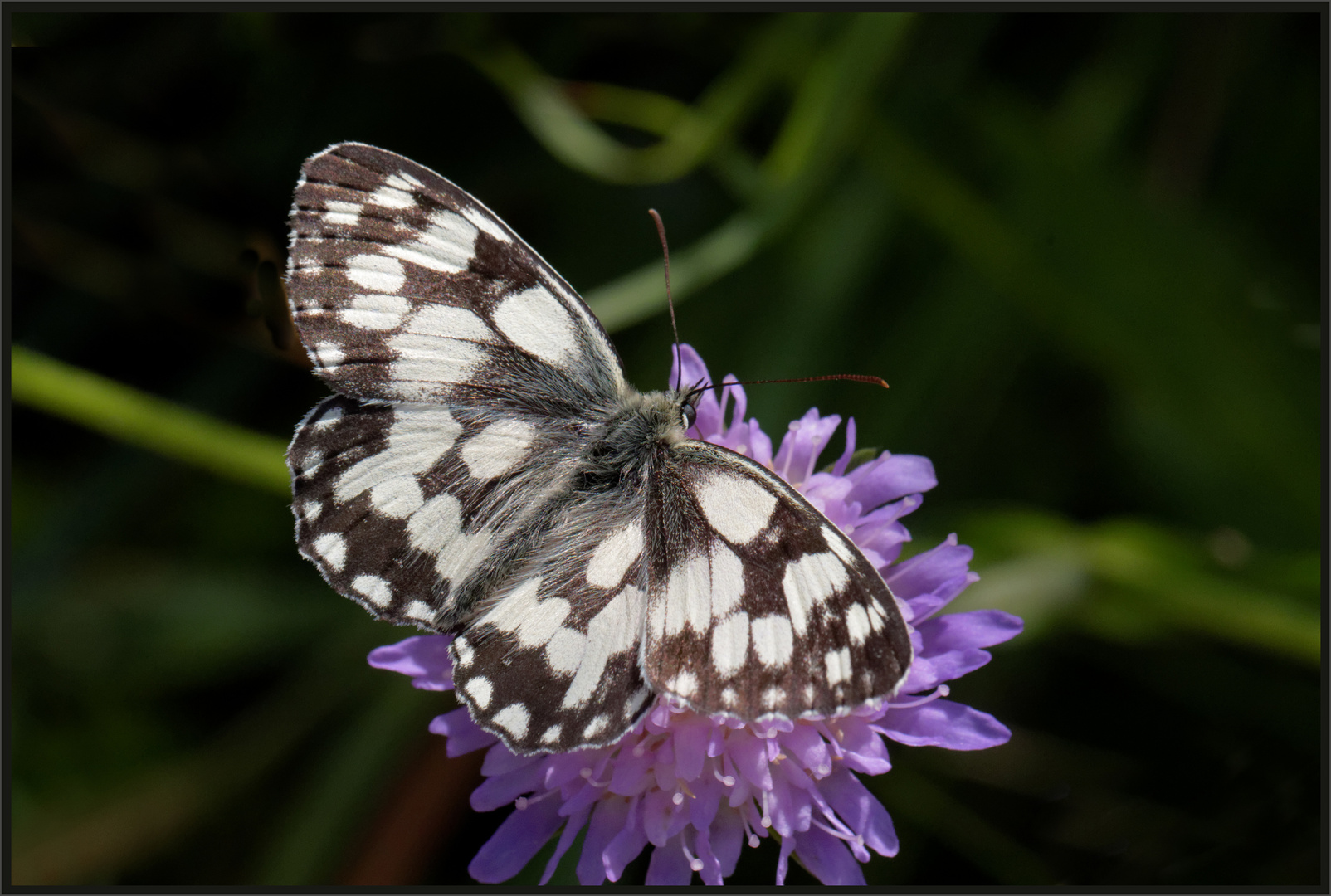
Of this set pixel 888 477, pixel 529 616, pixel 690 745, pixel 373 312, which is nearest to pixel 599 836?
pixel 690 745

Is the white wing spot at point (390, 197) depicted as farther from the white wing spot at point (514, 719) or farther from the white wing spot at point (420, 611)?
the white wing spot at point (514, 719)

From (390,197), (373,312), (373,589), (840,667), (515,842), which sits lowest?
(515,842)

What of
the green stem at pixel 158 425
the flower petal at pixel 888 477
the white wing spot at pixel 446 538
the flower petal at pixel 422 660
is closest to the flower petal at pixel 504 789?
the flower petal at pixel 422 660

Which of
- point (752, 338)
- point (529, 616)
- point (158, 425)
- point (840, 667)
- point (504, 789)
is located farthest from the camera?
point (752, 338)

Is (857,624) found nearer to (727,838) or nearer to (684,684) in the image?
(684,684)

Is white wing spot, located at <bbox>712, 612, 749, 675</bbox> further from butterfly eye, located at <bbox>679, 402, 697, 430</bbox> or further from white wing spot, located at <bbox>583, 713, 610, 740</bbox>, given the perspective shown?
butterfly eye, located at <bbox>679, 402, 697, 430</bbox>

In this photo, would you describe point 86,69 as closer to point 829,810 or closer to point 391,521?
point 391,521

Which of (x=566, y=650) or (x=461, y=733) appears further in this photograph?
(x=461, y=733)
